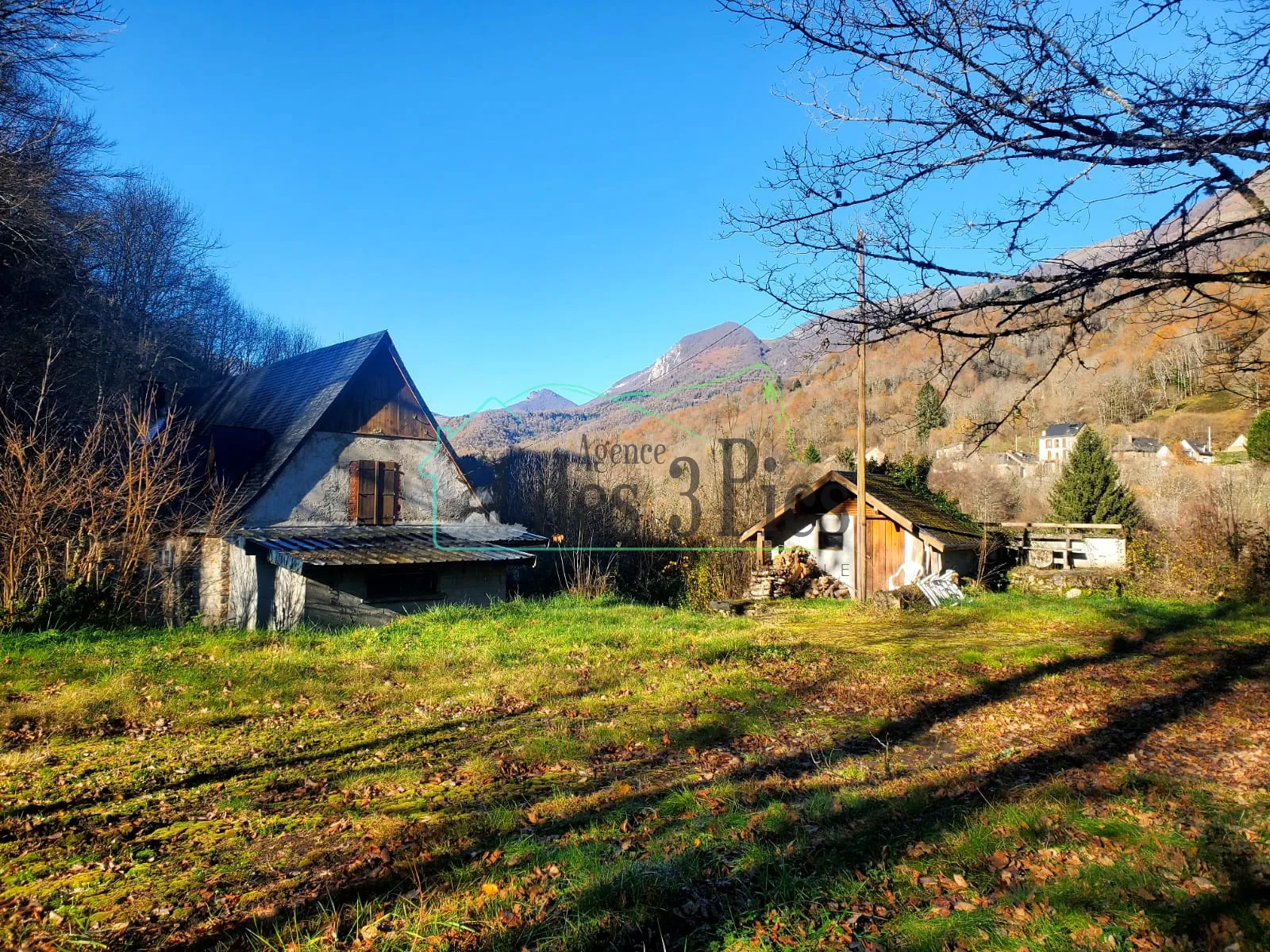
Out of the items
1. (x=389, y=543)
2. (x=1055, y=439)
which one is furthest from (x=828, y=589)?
(x=1055, y=439)

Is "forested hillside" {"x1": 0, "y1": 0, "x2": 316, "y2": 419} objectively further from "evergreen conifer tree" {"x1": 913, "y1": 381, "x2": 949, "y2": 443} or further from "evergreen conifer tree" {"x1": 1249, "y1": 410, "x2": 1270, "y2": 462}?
"evergreen conifer tree" {"x1": 1249, "y1": 410, "x2": 1270, "y2": 462}

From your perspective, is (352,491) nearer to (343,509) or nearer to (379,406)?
(343,509)

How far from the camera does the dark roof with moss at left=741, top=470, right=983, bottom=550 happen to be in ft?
66.5

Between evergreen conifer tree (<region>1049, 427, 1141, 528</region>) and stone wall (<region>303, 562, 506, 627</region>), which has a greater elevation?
evergreen conifer tree (<region>1049, 427, 1141, 528</region>)

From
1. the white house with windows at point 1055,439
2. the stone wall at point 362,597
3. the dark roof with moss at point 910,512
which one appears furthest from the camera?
the white house with windows at point 1055,439

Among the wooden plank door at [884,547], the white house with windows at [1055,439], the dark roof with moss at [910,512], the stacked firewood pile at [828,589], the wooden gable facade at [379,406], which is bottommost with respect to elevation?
the stacked firewood pile at [828,589]

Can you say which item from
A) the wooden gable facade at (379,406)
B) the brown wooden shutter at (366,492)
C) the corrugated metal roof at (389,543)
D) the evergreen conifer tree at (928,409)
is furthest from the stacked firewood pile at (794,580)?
the evergreen conifer tree at (928,409)

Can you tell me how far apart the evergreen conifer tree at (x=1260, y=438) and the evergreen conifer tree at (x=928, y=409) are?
28.8 meters

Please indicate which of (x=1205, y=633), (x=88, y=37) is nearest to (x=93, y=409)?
(x=88, y=37)

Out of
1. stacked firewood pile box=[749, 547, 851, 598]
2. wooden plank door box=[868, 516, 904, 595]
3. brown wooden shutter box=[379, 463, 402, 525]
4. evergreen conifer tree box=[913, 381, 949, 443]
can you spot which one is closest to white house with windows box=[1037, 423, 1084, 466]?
wooden plank door box=[868, 516, 904, 595]

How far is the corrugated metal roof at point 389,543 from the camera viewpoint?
15219 mm

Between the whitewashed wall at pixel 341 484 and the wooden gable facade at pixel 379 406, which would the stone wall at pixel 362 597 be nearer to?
the whitewashed wall at pixel 341 484

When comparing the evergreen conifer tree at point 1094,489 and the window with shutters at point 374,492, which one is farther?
the evergreen conifer tree at point 1094,489

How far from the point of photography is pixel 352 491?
1869 centimetres
